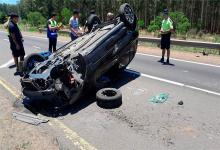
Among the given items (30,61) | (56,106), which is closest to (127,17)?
(30,61)

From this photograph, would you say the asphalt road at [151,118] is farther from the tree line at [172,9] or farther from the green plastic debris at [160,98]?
the tree line at [172,9]

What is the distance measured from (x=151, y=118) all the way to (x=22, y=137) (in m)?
2.39

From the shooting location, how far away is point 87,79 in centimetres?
720

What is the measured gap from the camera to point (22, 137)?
5.51m

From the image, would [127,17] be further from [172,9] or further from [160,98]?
[172,9]

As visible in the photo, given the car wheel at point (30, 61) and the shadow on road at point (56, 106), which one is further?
the car wheel at point (30, 61)

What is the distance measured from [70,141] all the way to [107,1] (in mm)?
33547

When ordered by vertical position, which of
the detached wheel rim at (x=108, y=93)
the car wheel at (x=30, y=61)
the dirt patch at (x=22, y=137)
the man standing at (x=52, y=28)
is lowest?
the dirt patch at (x=22, y=137)

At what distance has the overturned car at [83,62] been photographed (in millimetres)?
6754

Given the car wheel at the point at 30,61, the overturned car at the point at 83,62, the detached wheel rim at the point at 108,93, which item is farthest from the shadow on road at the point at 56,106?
the car wheel at the point at 30,61

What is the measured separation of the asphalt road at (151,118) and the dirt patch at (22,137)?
0.20 metres

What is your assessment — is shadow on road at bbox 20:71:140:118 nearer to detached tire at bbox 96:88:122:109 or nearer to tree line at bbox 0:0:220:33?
detached tire at bbox 96:88:122:109

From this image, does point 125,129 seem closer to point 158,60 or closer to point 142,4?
point 158,60

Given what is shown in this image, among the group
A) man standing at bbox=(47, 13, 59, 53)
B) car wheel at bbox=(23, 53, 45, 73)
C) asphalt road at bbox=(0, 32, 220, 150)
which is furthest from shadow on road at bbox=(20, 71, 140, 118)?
man standing at bbox=(47, 13, 59, 53)
